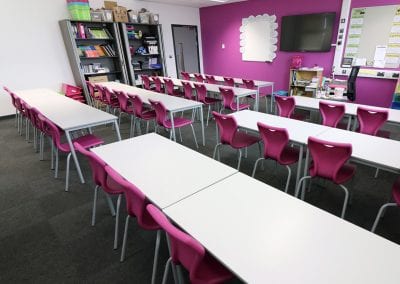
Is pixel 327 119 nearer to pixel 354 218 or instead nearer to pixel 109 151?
pixel 354 218

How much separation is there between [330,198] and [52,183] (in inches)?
128

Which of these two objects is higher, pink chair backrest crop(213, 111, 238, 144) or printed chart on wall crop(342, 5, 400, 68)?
printed chart on wall crop(342, 5, 400, 68)

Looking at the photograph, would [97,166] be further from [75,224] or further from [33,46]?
[33,46]

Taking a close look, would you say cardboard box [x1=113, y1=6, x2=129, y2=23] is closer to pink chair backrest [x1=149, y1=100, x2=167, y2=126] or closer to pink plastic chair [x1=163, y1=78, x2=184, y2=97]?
pink plastic chair [x1=163, y1=78, x2=184, y2=97]

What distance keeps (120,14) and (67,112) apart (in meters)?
4.20

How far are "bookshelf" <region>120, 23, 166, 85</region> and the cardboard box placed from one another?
0.83ft

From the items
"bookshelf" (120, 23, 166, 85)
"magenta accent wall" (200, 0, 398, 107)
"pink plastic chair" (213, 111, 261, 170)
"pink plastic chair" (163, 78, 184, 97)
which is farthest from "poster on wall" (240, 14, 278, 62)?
"pink plastic chair" (213, 111, 261, 170)

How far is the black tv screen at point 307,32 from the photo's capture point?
5.75 meters

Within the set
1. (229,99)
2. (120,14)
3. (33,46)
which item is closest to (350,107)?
(229,99)

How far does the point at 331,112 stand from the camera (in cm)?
310

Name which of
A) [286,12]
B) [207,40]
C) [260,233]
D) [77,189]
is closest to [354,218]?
[260,233]

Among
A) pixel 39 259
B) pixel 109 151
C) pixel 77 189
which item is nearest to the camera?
pixel 39 259

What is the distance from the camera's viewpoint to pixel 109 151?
2.09 m

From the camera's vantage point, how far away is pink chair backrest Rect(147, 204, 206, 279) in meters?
0.98
